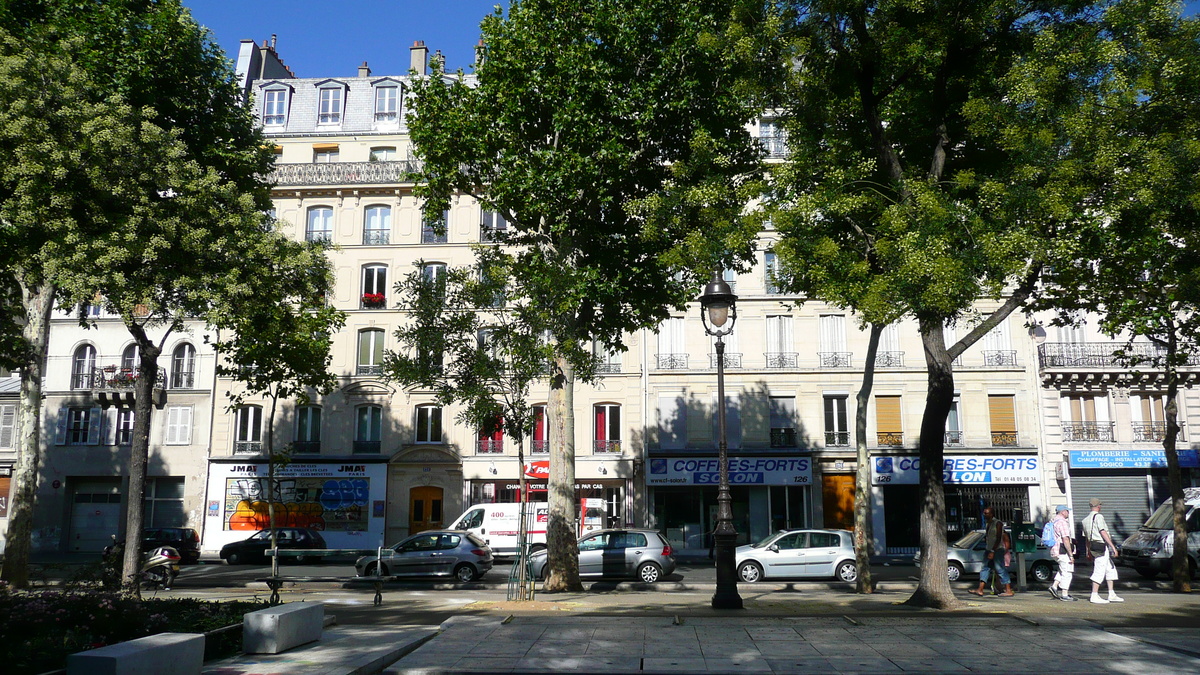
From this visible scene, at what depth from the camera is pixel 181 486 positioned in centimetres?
3450

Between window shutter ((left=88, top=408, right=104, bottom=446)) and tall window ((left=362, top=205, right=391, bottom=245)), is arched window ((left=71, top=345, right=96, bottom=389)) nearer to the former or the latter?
window shutter ((left=88, top=408, right=104, bottom=446))

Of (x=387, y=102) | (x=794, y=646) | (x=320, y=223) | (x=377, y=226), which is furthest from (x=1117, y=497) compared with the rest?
(x=387, y=102)

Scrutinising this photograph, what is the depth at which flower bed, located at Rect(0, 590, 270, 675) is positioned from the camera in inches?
283

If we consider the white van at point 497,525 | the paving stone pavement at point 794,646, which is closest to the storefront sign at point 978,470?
the white van at point 497,525

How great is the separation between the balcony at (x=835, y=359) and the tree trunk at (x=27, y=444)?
24375 millimetres

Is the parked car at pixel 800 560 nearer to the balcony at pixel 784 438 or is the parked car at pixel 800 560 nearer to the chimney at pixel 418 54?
the balcony at pixel 784 438

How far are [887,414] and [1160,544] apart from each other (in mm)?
11455

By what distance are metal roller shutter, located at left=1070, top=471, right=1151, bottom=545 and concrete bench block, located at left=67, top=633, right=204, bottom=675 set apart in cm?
3134

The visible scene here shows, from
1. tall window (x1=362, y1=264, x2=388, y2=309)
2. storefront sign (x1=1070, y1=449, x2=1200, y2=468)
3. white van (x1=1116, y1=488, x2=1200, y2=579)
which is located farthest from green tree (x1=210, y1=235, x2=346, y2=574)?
storefront sign (x1=1070, y1=449, x2=1200, y2=468)

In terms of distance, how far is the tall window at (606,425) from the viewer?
108 feet

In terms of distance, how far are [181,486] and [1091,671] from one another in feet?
111

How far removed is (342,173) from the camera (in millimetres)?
35281

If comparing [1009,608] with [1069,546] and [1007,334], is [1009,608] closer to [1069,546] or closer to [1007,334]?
[1069,546]

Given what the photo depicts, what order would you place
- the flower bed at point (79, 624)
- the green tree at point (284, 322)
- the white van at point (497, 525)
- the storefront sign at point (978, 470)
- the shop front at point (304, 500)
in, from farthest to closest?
the shop front at point (304, 500), the storefront sign at point (978, 470), the white van at point (497, 525), the green tree at point (284, 322), the flower bed at point (79, 624)
